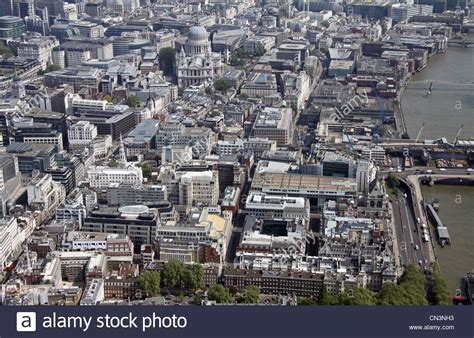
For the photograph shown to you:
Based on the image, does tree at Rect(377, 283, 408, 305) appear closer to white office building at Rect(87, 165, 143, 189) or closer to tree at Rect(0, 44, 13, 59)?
white office building at Rect(87, 165, 143, 189)

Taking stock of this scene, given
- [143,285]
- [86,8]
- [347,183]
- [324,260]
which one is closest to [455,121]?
[347,183]

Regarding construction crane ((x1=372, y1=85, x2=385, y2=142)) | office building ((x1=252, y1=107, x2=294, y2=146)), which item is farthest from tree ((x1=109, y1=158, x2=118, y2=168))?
construction crane ((x1=372, y1=85, x2=385, y2=142))

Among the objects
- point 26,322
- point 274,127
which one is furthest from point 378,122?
point 26,322

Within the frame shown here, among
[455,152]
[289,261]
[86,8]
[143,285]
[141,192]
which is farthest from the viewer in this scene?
[86,8]

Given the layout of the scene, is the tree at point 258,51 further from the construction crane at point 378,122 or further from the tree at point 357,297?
the tree at point 357,297

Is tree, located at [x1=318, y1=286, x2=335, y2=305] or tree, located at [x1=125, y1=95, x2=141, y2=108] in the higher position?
tree, located at [x1=125, y1=95, x2=141, y2=108]

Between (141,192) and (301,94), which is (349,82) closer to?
(301,94)

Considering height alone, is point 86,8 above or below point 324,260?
above
